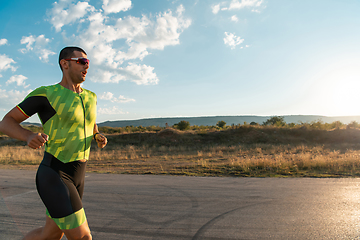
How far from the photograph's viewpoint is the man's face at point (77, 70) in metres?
2.62

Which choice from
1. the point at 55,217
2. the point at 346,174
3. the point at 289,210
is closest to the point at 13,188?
the point at 55,217

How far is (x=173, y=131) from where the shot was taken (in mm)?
36906

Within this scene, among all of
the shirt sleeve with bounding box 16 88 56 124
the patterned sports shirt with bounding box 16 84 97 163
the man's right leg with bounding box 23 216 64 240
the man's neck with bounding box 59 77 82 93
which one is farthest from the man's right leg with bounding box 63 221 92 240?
the man's neck with bounding box 59 77 82 93

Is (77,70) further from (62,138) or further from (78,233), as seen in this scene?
(78,233)

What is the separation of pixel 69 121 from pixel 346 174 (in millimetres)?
11511

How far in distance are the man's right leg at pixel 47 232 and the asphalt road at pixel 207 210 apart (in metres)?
1.71

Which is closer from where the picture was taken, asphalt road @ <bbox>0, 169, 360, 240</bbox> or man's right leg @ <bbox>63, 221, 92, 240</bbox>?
man's right leg @ <bbox>63, 221, 92, 240</bbox>

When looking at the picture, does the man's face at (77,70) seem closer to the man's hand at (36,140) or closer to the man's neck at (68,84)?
the man's neck at (68,84)

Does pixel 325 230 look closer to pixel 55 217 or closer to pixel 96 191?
pixel 55 217

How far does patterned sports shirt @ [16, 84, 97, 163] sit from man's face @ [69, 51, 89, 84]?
0.56 feet

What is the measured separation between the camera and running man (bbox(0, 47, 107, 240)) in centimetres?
226

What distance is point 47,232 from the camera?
8.03 ft

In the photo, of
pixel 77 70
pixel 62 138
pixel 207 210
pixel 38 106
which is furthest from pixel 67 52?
pixel 207 210

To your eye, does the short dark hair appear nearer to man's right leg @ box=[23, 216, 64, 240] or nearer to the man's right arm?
the man's right arm
